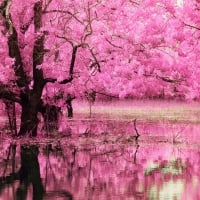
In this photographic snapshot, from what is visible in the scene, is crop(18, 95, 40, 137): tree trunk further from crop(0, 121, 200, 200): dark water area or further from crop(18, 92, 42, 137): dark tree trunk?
crop(0, 121, 200, 200): dark water area

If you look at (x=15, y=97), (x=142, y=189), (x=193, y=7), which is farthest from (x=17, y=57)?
(x=142, y=189)

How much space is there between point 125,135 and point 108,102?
1892 inches

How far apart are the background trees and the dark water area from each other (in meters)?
2.27

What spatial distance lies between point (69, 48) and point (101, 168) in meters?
13.3

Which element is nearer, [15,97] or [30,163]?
[30,163]

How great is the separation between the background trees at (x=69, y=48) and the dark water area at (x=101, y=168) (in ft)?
7.44

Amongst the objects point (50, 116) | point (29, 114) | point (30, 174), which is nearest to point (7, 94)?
point (29, 114)

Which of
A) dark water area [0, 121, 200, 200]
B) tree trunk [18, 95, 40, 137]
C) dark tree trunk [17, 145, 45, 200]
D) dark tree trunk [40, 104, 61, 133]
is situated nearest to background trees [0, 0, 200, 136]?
tree trunk [18, 95, 40, 137]

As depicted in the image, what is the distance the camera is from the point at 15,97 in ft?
94.3

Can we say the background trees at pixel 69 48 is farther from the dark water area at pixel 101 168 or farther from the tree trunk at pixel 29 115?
the dark water area at pixel 101 168

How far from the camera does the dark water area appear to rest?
14930 mm

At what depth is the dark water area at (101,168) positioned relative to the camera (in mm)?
14930

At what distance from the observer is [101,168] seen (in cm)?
1973

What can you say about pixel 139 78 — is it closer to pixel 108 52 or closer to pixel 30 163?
pixel 108 52
